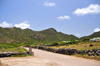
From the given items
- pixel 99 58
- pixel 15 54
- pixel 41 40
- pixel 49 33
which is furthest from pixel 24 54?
pixel 49 33

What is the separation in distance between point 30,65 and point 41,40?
384ft

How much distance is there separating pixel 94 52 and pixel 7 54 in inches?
387

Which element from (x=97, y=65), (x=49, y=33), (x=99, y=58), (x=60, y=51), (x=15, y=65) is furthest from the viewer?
(x=49, y=33)

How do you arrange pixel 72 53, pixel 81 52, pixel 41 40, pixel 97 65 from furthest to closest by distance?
1. pixel 41 40
2. pixel 72 53
3. pixel 81 52
4. pixel 97 65

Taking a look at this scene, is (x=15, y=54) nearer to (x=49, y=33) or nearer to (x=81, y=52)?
(x=81, y=52)

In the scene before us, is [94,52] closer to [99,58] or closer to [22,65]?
Result: [99,58]

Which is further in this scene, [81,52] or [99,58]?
[81,52]

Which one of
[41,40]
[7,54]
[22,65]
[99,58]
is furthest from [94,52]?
[41,40]

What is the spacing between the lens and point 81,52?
12.4 meters

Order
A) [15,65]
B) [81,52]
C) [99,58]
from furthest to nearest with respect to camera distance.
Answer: [81,52]
[99,58]
[15,65]

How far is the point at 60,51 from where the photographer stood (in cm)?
1717

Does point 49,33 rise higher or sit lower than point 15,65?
higher

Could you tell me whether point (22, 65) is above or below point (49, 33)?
below

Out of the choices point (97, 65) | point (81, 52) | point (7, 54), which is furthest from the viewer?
point (81, 52)
